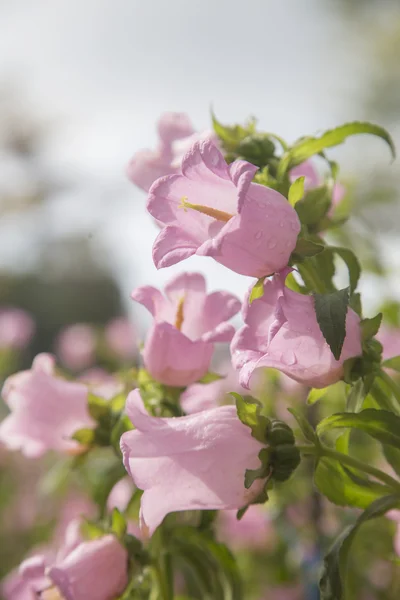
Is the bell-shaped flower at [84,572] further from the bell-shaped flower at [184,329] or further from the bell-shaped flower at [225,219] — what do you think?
the bell-shaped flower at [225,219]

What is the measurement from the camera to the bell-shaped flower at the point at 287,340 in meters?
0.42

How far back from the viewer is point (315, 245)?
1.48 feet

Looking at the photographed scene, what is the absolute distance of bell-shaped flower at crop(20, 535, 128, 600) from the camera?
1.68 ft

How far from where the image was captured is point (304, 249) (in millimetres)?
452

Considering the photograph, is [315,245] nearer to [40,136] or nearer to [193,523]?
[193,523]

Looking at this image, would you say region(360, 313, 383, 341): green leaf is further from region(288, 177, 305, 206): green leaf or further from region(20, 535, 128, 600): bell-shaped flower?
region(20, 535, 128, 600): bell-shaped flower

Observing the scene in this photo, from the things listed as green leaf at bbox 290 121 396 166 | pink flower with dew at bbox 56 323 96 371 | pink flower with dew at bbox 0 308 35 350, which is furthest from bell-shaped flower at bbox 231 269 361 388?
pink flower with dew at bbox 56 323 96 371

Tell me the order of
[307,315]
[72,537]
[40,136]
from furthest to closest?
1. [40,136]
2. [72,537]
3. [307,315]

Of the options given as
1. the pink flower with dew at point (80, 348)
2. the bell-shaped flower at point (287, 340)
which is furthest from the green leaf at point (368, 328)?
the pink flower with dew at point (80, 348)

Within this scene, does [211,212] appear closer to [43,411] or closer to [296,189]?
[296,189]

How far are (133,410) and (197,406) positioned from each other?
0.16 metres

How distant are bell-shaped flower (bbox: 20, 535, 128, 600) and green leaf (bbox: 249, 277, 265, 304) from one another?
24 centimetres

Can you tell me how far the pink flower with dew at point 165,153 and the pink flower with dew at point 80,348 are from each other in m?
1.85

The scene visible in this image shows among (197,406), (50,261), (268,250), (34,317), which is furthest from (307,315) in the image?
(50,261)
